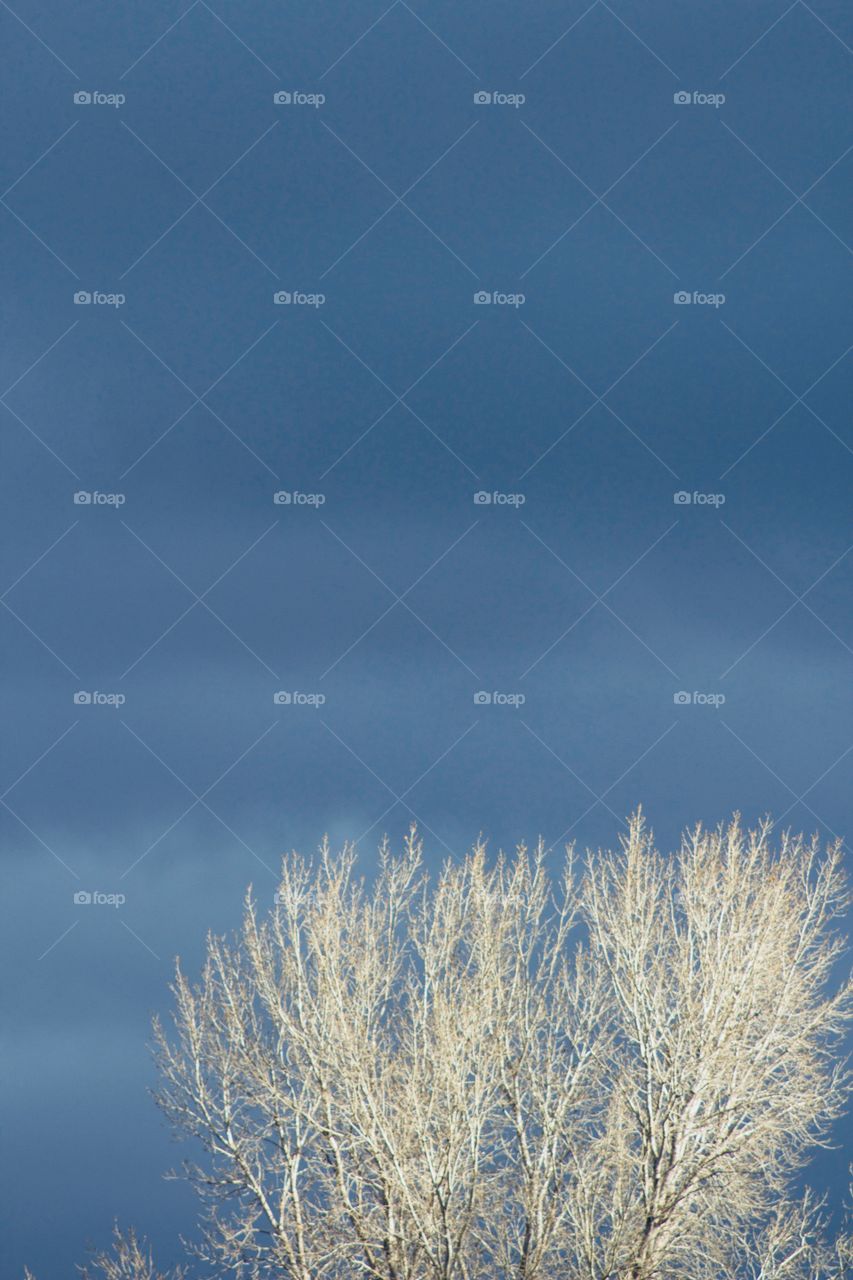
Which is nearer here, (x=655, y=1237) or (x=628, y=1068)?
(x=655, y=1237)

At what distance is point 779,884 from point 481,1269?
7708mm

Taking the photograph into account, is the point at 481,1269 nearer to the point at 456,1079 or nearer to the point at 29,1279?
the point at 456,1079

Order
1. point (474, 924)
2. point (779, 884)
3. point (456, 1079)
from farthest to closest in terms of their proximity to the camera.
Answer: point (474, 924) < point (779, 884) < point (456, 1079)

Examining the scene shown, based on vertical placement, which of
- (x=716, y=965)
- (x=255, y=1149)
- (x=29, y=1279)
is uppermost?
(x=716, y=965)

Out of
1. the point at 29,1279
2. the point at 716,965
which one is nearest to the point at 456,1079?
the point at 716,965

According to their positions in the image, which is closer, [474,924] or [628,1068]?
[628,1068]

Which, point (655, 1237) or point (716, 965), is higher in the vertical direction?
point (716, 965)

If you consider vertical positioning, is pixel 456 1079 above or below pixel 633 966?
below

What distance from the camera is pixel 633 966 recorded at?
30234mm

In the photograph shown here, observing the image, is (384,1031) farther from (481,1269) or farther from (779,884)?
(779,884)

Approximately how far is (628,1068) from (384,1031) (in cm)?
409

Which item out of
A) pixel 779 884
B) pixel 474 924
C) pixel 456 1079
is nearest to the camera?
pixel 456 1079

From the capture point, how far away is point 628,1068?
97.8 feet

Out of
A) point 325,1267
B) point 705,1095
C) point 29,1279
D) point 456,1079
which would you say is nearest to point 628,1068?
point 705,1095
